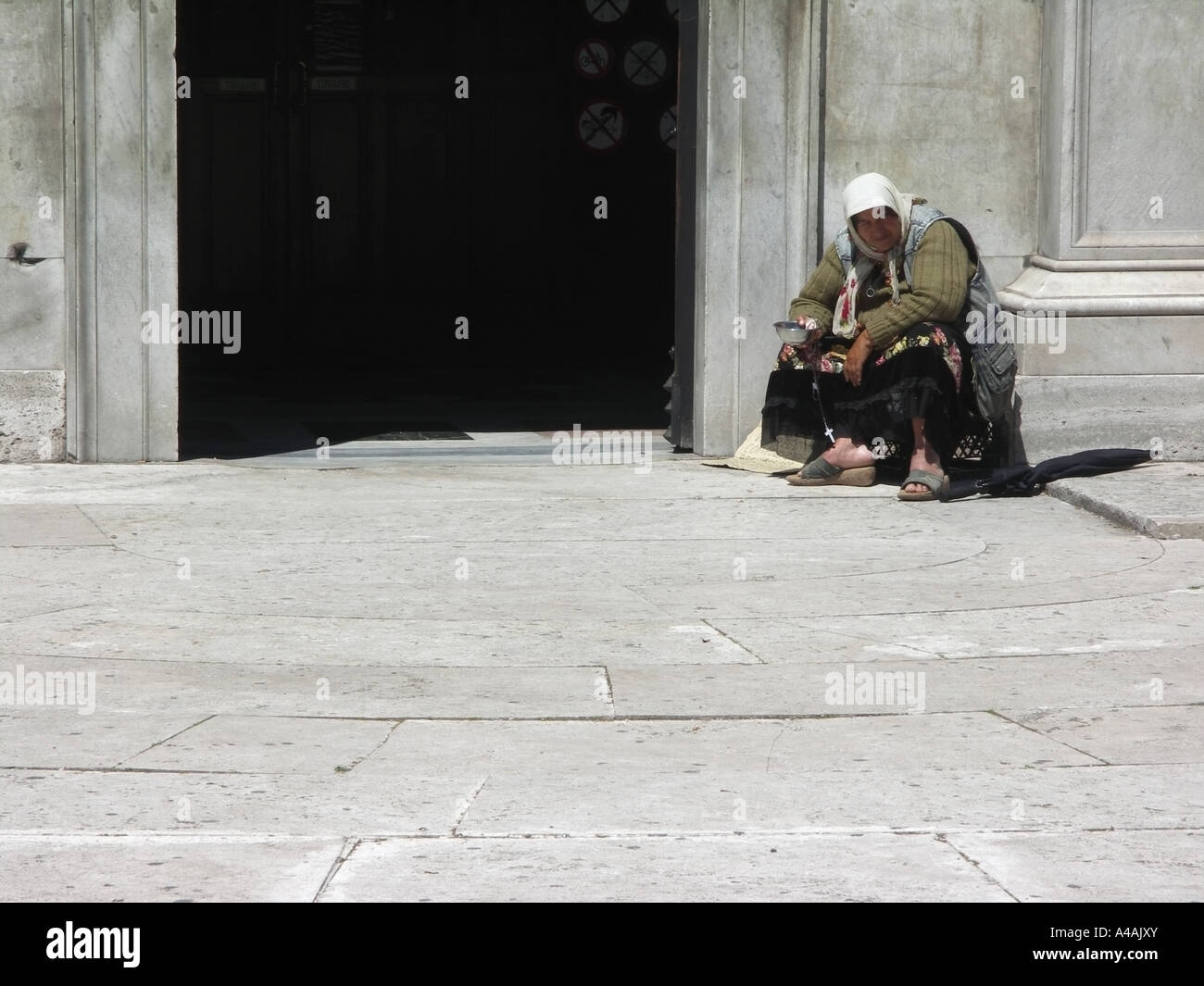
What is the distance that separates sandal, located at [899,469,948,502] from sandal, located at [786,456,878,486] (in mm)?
379

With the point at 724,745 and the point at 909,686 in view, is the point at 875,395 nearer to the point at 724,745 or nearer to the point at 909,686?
the point at 909,686

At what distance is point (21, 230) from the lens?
31.6ft

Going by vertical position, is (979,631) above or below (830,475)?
below

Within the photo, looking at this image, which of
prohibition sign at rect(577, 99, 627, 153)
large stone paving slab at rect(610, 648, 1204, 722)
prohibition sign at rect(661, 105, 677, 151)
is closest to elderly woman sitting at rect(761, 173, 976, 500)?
large stone paving slab at rect(610, 648, 1204, 722)

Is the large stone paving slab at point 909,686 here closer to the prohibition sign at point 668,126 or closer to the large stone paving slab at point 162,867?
the large stone paving slab at point 162,867

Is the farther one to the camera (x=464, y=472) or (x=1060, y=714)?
(x=464, y=472)

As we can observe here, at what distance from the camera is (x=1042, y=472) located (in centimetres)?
920

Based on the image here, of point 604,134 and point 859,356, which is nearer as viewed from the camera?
point 859,356

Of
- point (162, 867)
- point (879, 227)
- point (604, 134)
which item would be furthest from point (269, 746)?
point (604, 134)

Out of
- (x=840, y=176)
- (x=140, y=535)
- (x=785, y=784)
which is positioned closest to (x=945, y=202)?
(x=840, y=176)

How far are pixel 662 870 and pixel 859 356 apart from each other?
17.4ft

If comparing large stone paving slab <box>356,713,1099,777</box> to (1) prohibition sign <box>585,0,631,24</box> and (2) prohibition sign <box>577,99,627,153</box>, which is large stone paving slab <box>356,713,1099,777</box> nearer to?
(2) prohibition sign <box>577,99,627,153</box>

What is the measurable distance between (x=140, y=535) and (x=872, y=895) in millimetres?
4730
